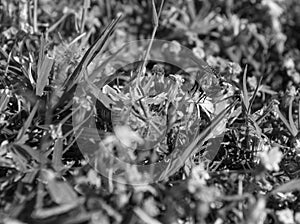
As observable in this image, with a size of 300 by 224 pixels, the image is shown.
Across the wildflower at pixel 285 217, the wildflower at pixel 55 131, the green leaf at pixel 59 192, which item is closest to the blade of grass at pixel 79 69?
the wildflower at pixel 55 131

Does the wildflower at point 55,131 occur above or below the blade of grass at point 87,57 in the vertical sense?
below

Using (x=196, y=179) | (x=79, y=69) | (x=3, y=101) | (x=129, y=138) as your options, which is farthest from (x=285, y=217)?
(x=3, y=101)

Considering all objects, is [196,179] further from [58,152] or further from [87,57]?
[87,57]

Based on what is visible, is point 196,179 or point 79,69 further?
point 79,69

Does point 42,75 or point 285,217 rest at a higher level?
point 42,75

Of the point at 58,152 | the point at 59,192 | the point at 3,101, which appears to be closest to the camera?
the point at 59,192

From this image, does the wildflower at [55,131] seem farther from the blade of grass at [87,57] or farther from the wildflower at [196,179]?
the wildflower at [196,179]

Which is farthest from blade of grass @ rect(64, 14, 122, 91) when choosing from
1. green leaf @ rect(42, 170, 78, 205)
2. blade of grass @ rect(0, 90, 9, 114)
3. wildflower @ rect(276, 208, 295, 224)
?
wildflower @ rect(276, 208, 295, 224)

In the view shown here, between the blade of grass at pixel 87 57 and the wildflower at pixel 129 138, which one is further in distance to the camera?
the blade of grass at pixel 87 57

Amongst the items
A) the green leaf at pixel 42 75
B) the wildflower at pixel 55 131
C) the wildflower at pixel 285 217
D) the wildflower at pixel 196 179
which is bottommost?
the wildflower at pixel 285 217

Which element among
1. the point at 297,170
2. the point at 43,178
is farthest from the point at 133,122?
the point at 297,170

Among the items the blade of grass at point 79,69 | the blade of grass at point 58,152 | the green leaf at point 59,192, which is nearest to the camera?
the green leaf at point 59,192
